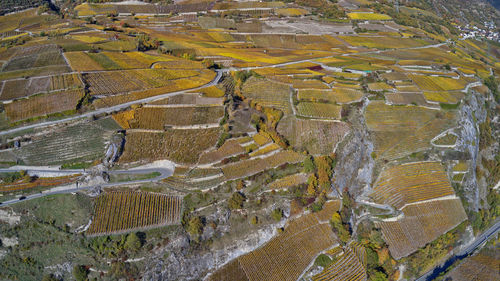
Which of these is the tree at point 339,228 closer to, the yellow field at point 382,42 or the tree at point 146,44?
the tree at point 146,44

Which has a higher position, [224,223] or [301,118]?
[301,118]

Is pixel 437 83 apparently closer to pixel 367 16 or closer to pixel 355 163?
pixel 355 163

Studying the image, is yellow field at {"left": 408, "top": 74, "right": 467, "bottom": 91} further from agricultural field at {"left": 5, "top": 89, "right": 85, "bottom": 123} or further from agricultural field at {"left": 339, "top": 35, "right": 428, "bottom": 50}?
agricultural field at {"left": 5, "top": 89, "right": 85, "bottom": 123}

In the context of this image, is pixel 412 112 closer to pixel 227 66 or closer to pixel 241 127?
pixel 241 127

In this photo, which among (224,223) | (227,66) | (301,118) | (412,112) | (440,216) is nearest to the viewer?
(224,223)

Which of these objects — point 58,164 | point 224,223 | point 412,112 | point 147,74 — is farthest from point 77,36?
point 412,112

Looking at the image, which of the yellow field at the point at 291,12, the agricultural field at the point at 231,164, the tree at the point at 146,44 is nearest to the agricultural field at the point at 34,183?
the agricultural field at the point at 231,164

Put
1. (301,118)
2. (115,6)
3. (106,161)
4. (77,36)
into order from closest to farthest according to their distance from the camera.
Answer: (106,161) → (301,118) → (77,36) → (115,6)

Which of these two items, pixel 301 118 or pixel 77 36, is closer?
pixel 301 118

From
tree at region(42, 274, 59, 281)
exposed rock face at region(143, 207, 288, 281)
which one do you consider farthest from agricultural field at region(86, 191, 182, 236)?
tree at region(42, 274, 59, 281)
